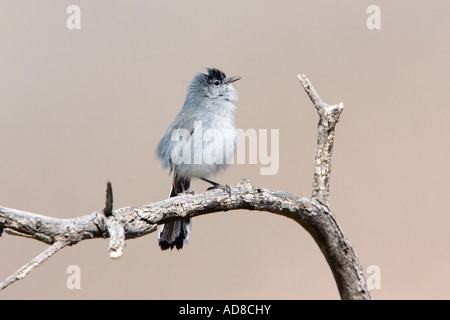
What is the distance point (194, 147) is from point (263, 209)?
0.86 m

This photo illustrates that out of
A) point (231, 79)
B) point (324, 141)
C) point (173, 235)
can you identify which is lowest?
point (173, 235)

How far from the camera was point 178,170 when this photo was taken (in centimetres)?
348

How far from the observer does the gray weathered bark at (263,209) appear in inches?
79.4

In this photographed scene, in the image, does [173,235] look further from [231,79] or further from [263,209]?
[231,79]

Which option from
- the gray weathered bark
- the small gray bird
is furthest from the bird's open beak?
the gray weathered bark

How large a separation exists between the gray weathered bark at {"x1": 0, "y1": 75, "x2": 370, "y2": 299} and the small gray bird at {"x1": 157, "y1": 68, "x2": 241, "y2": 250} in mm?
590

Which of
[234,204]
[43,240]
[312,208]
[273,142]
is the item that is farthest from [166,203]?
[273,142]

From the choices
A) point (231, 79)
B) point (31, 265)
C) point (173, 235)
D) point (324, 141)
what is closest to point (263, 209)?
point (324, 141)

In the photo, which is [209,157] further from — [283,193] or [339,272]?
[339,272]

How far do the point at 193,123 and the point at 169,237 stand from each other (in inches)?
30.3

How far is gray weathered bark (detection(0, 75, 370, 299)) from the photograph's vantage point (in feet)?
6.61

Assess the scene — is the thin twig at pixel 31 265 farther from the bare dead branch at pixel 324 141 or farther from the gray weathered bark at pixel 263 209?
the bare dead branch at pixel 324 141

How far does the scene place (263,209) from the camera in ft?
8.78

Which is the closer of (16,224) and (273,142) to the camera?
(16,224)
